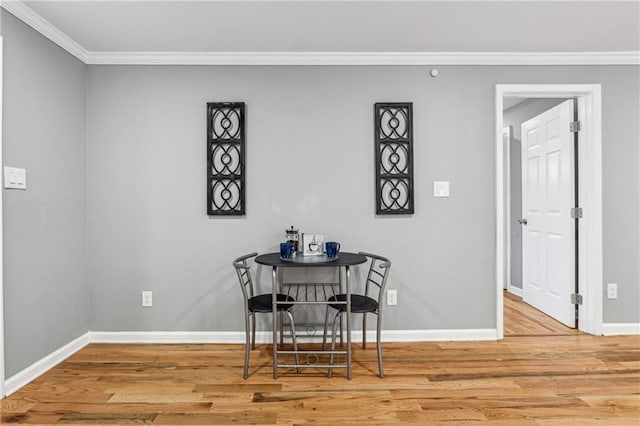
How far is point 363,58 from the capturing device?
2754 millimetres

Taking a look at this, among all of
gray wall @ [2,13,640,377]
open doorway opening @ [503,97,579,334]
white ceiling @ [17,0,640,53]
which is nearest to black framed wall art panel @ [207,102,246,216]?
gray wall @ [2,13,640,377]

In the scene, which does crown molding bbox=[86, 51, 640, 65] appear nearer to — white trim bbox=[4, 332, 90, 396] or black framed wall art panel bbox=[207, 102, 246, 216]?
black framed wall art panel bbox=[207, 102, 246, 216]

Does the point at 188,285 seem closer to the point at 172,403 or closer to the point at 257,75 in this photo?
the point at 172,403

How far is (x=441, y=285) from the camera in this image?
283 cm

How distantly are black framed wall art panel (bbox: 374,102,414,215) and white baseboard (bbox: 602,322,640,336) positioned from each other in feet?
5.97

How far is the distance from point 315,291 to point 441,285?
1.02 metres

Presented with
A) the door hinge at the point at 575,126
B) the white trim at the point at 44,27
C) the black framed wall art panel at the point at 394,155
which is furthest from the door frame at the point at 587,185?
the white trim at the point at 44,27

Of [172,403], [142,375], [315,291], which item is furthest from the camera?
[315,291]

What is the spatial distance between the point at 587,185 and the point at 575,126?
50 centimetres

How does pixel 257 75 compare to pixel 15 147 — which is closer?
pixel 15 147

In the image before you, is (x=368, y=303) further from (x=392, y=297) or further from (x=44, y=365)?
(x=44, y=365)

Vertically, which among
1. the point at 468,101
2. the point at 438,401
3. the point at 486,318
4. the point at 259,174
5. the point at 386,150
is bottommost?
the point at 438,401

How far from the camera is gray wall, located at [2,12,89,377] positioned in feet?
6.77

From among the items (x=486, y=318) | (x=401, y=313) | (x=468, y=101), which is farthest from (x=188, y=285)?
(x=468, y=101)
